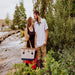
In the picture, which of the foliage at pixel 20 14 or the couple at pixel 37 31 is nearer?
the couple at pixel 37 31

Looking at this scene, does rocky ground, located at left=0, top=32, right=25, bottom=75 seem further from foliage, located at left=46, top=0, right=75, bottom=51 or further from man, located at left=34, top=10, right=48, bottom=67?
man, located at left=34, top=10, right=48, bottom=67

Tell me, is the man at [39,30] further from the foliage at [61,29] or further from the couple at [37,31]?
the foliage at [61,29]

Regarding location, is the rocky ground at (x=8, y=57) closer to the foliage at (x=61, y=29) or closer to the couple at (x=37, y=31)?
the foliage at (x=61, y=29)

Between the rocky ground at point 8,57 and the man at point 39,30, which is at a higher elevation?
the man at point 39,30

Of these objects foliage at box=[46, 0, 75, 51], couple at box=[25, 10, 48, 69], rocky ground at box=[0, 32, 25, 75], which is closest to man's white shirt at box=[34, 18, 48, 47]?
couple at box=[25, 10, 48, 69]

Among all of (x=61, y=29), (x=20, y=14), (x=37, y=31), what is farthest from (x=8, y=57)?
(x=20, y=14)

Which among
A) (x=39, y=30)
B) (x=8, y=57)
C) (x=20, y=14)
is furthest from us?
(x=20, y=14)

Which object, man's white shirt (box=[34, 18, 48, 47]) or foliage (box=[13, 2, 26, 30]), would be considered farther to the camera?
foliage (box=[13, 2, 26, 30])

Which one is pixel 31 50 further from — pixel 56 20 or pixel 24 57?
pixel 56 20

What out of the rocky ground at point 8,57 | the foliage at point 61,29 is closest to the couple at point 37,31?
the foliage at point 61,29

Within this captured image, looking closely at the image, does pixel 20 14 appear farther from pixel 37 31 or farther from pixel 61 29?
pixel 37 31

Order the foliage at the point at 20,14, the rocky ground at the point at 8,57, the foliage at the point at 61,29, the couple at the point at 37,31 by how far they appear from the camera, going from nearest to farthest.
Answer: the couple at the point at 37,31 < the foliage at the point at 61,29 < the rocky ground at the point at 8,57 < the foliage at the point at 20,14

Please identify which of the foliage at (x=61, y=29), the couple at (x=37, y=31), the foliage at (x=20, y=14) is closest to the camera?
the couple at (x=37, y=31)

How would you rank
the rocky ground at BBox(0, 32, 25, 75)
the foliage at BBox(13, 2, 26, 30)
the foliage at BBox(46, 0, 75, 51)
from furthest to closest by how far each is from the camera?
the foliage at BBox(13, 2, 26, 30), the rocky ground at BBox(0, 32, 25, 75), the foliage at BBox(46, 0, 75, 51)
